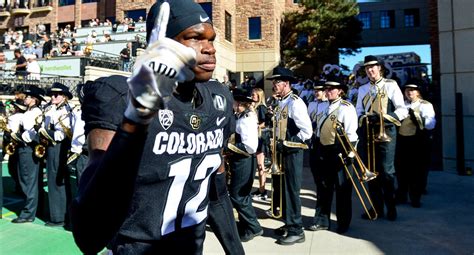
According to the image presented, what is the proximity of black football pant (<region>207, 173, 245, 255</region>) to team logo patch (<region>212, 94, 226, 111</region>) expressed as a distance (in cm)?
39

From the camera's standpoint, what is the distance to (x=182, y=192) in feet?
5.57

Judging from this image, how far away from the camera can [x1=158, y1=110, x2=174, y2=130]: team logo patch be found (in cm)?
160

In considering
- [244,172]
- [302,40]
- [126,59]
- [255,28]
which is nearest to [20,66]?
[126,59]

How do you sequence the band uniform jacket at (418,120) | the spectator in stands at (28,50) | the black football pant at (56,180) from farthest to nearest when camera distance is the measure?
the spectator in stands at (28,50) → the band uniform jacket at (418,120) → the black football pant at (56,180)

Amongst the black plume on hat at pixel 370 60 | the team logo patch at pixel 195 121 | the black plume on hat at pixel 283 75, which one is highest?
the black plume on hat at pixel 370 60

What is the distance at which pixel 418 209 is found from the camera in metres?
6.83

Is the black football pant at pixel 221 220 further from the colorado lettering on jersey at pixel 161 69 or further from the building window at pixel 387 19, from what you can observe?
the building window at pixel 387 19

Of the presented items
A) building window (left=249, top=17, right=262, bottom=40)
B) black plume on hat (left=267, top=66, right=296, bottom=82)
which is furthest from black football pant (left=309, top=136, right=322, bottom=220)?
building window (left=249, top=17, right=262, bottom=40)

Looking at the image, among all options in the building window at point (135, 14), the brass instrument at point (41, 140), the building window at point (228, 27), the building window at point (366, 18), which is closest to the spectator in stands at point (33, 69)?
the brass instrument at point (41, 140)

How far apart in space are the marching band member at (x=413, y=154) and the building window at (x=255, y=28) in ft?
73.4

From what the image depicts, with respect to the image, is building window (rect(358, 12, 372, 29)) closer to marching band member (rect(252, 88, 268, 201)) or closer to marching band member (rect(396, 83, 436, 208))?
marching band member (rect(252, 88, 268, 201))

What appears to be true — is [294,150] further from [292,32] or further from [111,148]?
[292,32]

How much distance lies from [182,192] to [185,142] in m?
0.23

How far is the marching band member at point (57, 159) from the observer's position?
21.0 ft
